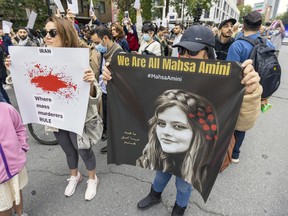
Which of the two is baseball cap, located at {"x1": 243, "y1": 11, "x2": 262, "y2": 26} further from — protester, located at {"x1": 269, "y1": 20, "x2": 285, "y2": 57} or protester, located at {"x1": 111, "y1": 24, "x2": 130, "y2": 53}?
protester, located at {"x1": 269, "y1": 20, "x2": 285, "y2": 57}

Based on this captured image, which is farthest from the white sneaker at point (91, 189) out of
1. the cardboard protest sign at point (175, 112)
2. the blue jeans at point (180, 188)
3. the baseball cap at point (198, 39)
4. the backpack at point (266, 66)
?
the backpack at point (266, 66)

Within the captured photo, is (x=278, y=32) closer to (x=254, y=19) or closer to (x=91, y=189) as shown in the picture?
(x=254, y=19)

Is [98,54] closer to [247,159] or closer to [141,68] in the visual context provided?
[141,68]

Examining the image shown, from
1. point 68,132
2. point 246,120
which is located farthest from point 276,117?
point 68,132

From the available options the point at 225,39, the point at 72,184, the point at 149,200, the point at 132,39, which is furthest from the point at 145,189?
the point at 132,39

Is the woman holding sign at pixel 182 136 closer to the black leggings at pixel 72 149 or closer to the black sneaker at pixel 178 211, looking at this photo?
the black sneaker at pixel 178 211

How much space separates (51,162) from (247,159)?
2.88 meters

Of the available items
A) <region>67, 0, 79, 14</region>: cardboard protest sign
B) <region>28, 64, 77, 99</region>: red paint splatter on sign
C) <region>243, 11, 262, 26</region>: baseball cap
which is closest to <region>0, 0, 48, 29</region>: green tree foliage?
<region>67, 0, 79, 14</region>: cardboard protest sign

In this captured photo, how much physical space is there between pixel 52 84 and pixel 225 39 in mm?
3079

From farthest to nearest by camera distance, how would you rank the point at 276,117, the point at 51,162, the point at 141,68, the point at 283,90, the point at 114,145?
1. the point at 283,90
2. the point at 276,117
3. the point at 51,162
4. the point at 114,145
5. the point at 141,68

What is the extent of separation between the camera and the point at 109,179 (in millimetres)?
2547

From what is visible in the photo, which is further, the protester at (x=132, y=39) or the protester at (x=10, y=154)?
the protester at (x=132, y=39)

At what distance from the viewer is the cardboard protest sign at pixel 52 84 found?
1668mm

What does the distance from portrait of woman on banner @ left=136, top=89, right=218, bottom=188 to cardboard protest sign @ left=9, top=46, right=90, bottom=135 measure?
27.4 inches
